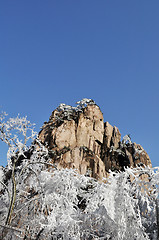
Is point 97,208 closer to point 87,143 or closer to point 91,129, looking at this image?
point 87,143

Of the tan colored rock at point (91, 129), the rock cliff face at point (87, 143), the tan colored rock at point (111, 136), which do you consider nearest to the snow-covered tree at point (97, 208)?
the rock cliff face at point (87, 143)

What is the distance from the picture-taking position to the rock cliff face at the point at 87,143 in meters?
29.3

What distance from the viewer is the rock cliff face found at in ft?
96.0

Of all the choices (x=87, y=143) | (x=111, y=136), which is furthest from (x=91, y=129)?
(x=111, y=136)

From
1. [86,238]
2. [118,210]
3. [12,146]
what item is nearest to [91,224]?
[86,238]

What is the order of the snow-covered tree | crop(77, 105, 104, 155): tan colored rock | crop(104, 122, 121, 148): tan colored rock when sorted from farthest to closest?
crop(104, 122, 121, 148): tan colored rock → crop(77, 105, 104, 155): tan colored rock → the snow-covered tree

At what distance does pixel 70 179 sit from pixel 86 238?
300 centimetres

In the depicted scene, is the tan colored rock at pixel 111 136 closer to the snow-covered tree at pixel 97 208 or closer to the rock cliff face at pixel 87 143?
the rock cliff face at pixel 87 143

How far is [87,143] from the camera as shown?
3272cm

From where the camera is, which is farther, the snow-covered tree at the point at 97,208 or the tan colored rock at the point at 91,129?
the tan colored rock at the point at 91,129

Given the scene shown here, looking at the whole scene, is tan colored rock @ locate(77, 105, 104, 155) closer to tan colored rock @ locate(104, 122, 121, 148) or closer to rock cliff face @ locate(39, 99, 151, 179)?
rock cliff face @ locate(39, 99, 151, 179)

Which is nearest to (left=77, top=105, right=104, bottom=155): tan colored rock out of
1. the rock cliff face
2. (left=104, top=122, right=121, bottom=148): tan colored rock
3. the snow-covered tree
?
the rock cliff face

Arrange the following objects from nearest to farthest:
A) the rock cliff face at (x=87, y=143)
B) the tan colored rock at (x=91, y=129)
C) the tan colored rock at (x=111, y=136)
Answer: the rock cliff face at (x=87, y=143) → the tan colored rock at (x=91, y=129) → the tan colored rock at (x=111, y=136)

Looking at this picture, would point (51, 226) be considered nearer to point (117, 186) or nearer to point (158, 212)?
point (117, 186)
